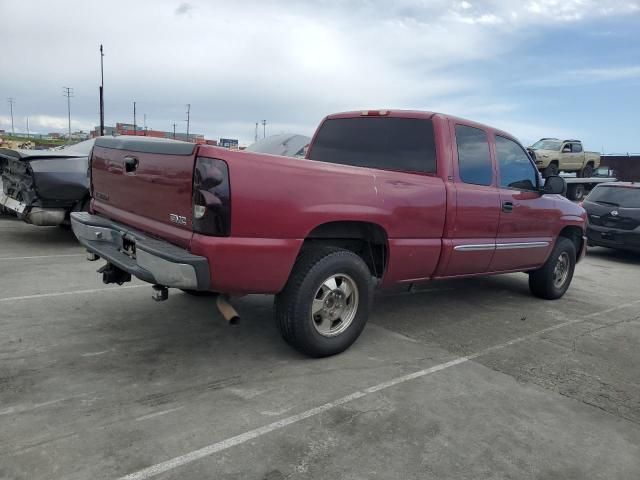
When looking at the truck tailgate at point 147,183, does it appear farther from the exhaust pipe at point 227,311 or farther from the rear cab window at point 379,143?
the rear cab window at point 379,143

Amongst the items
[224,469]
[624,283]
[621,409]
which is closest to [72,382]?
[224,469]

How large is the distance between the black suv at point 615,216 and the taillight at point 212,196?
9305 mm

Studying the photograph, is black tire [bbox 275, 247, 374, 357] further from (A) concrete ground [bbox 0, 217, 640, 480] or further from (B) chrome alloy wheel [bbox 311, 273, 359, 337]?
(A) concrete ground [bbox 0, 217, 640, 480]

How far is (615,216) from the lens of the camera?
10.2 metres

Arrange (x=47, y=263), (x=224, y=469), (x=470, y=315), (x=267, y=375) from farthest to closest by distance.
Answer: (x=47, y=263) < (x=470, y=315) < (x=267, y=375) < (x=224, y=469)

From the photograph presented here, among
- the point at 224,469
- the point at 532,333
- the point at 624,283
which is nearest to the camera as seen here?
the point at 224,469

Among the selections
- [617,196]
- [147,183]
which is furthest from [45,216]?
[617,196]

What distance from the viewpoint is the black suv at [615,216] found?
9930 mm

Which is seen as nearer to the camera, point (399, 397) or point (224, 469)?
point (224, 469)

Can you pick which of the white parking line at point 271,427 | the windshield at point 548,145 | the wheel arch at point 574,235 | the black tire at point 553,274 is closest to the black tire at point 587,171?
the windshield at point 548,145

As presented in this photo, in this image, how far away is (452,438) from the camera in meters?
2.88

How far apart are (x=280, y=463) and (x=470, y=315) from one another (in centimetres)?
336

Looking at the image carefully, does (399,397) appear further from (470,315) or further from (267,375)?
(470,315)

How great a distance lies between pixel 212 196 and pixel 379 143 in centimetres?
220
